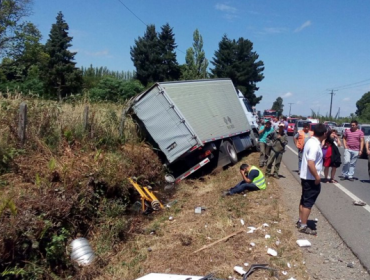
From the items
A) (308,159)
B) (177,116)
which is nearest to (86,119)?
(177,116)

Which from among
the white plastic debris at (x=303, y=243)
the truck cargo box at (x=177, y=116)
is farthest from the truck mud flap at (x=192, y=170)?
the white plastic debris at (x=303, y=243)

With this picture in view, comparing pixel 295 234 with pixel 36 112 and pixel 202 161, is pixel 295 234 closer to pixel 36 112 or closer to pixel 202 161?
pixel 202 161

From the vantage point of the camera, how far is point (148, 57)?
49938 millimetres

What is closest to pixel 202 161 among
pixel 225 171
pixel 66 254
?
pixel 225 171

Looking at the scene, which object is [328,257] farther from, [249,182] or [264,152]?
[264,152]

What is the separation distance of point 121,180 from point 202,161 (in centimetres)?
368

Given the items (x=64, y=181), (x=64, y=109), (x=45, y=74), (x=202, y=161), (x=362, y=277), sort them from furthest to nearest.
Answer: (x=45, y=74) < (x=202, y=161) < (x=64, y=109) < (x=64, y=181) < (x=362, y=277)

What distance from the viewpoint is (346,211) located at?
293 inches

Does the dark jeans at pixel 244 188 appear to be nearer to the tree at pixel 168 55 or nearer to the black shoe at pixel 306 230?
the black shoe at pixel 306 230

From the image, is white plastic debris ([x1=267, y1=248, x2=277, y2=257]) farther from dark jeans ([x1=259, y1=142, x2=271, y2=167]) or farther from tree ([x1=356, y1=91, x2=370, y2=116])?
tree ([x1=356, y1=91, x2=370, y2=116])

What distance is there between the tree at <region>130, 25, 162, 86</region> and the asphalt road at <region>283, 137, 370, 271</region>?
1564 inches

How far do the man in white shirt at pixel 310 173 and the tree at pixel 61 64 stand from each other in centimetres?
3766

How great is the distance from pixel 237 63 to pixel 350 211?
1995 inches

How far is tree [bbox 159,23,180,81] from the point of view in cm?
4959
